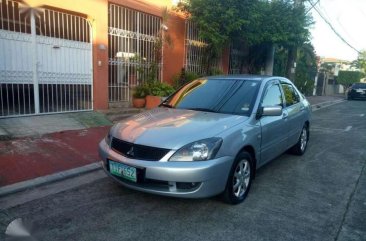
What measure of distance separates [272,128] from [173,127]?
1.72m

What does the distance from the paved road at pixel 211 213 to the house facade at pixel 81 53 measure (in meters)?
3.38

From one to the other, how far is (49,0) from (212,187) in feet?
19.5

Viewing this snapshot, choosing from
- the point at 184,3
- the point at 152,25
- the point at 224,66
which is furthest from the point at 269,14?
the point at 152,25

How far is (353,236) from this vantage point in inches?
125

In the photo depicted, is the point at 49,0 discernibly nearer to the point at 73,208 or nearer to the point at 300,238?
the point at 73,208

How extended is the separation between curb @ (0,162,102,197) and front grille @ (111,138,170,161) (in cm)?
141

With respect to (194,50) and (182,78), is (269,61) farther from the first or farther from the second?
(182,78)

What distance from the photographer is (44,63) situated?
7.34 metres

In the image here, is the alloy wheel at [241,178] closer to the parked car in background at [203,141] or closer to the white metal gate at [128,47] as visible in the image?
the parked car in background at [203,141]

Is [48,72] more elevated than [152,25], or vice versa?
[152,25]

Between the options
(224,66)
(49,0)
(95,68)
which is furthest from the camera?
(224,66)

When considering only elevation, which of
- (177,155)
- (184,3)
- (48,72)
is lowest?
(177,155)

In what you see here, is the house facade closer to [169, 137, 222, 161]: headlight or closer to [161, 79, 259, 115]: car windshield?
[161, 79, 259, 115]: car windshield

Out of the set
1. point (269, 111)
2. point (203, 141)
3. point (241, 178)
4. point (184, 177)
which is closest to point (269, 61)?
point (269, 111)
